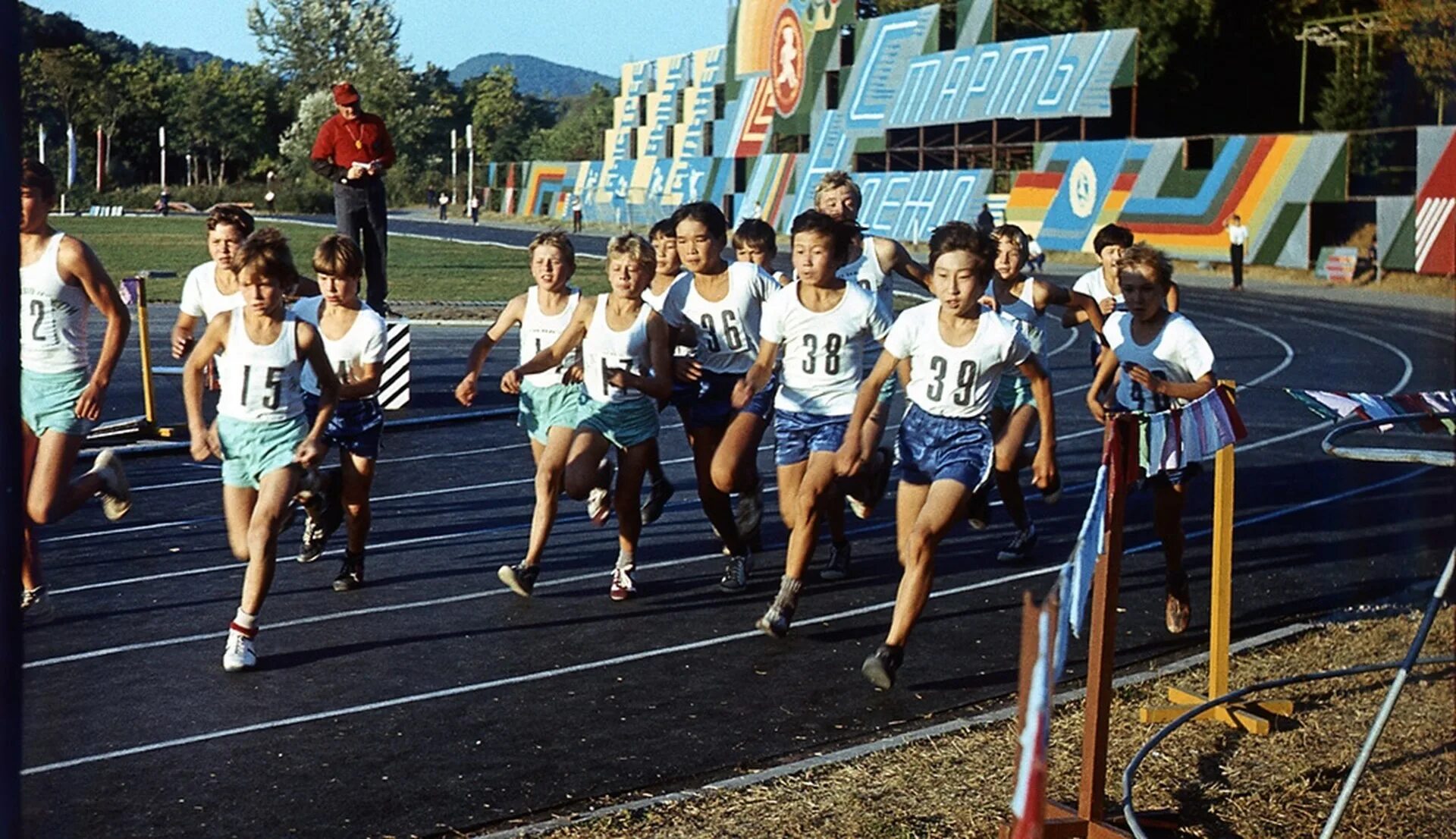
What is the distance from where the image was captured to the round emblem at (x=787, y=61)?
200 feet

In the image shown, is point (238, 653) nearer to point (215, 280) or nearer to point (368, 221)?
point (215, 280)

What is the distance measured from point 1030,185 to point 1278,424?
3268 cm

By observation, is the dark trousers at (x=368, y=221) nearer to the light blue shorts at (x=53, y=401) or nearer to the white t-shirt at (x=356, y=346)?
the white t-shirt at (x=356, y=346)

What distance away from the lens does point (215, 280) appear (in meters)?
9.48

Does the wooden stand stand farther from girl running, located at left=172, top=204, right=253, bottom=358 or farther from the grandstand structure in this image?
the grandstand structure

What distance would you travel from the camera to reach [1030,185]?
48125mm

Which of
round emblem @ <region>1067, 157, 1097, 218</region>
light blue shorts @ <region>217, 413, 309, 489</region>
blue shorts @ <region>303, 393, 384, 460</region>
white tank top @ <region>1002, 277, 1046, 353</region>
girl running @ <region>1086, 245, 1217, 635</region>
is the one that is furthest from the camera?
round emblem @ <region>1067, 157, 1097, 218</region>

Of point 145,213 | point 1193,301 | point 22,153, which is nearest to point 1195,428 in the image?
point 22,153

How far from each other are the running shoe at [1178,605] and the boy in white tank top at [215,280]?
479 cm

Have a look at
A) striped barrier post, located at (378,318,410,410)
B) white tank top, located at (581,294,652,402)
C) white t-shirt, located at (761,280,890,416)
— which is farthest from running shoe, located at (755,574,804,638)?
striped barrier post, located at (378,318,410,410)

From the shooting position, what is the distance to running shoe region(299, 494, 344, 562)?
9.34 meters

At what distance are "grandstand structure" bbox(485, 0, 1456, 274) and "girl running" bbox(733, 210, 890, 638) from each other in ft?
99.5

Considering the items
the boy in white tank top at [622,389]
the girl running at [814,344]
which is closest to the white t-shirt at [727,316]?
the boy in white tank top at [622,389]

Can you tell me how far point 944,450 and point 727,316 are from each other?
88.5 inches
